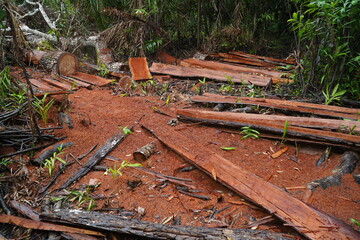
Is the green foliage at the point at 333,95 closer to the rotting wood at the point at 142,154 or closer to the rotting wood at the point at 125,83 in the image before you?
the rotting wood at the point at 142,154

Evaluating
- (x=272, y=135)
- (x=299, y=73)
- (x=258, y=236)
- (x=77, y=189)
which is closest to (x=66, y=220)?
(x=77, y=189)

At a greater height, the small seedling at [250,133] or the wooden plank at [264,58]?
the small seedling at [250,133]

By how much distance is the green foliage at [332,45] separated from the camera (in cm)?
326

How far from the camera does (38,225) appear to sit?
79.7 inches

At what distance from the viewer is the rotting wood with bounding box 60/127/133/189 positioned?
2.62m

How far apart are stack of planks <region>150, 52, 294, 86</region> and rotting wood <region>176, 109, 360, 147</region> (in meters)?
1.96

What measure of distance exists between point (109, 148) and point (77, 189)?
2.20ft

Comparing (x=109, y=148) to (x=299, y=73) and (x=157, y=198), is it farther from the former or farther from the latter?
(x=299, y=73)

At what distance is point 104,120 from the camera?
377 centimetres

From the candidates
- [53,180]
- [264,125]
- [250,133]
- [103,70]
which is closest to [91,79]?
[103,70]

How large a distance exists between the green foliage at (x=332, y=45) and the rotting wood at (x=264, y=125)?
1263mm

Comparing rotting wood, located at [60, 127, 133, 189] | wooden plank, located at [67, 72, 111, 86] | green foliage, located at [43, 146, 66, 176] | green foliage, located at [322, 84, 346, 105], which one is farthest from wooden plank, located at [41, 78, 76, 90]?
green foliage, located at [322, 84, 346, 105]

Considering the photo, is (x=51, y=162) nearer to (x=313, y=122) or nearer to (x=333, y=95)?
(x=313, y=122)

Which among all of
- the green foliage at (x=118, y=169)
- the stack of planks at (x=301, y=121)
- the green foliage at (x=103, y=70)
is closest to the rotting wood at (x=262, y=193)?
the green foliage at (x=118, y=169)
